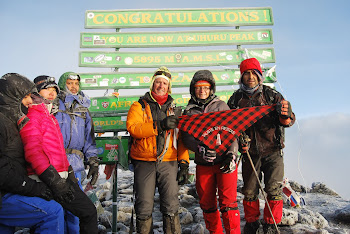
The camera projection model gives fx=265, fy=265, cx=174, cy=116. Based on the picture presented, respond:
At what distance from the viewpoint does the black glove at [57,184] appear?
293 centimetres

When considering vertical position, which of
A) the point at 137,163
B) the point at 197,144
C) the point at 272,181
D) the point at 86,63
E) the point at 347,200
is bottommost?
the point at 347,200

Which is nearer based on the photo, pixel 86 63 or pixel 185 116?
pixel 185 116

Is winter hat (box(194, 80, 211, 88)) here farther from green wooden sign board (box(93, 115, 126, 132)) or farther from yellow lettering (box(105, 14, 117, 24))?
yellow lettering (box(105, 14, 117, 24))

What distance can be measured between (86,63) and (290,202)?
259 inches

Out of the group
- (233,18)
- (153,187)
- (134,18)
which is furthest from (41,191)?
(233,18)

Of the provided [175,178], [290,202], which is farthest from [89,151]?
[290,202]

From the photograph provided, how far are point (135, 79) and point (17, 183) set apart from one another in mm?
4857

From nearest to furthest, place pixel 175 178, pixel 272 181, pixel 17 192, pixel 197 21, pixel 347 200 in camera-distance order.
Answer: pixel 17 192 → pixel 175 178 → pixel 272 181 → pixel 197 21 → pixel 347 200

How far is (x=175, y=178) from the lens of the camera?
407 centimetres

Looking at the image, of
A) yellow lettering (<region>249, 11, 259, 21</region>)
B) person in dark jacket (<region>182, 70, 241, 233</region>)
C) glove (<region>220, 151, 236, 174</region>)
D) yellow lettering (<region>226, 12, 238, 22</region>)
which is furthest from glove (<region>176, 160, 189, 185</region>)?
yellow lettering (<region>249, 11, 259, 21</region>)

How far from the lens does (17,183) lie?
267 centimetres

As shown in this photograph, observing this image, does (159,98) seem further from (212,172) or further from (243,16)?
(243,16)

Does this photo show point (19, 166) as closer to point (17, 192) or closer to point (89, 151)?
point (17, 192)

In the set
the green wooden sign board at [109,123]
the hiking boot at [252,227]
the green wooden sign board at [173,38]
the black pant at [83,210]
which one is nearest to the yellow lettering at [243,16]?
the green wooden sign board at [173,38]
